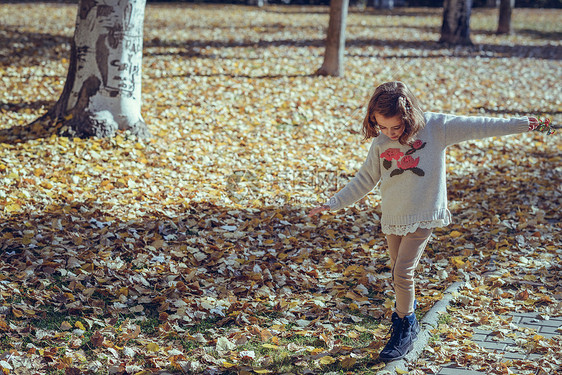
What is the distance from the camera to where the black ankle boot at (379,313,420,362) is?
12.9 ft

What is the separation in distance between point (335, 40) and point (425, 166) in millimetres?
8882

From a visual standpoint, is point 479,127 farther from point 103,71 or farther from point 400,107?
point 103,71

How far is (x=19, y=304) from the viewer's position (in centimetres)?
446

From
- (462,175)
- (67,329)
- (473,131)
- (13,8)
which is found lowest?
(67,329)

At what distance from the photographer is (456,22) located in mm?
16922

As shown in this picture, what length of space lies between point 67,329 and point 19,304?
0.50 metres

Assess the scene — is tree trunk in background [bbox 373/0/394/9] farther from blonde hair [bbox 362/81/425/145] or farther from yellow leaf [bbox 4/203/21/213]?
blonde hair [bbox 362/81/425/145]

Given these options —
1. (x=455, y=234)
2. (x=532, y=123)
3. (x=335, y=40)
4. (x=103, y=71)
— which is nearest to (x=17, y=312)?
(x=532, y=123)

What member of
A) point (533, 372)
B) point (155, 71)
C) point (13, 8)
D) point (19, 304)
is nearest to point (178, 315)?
point (19, 304)

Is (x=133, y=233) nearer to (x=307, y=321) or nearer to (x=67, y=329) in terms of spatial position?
(x=67, y=329)

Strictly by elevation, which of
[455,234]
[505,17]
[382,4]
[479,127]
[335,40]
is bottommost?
[455,234]

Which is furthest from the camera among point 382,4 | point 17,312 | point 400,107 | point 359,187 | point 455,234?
point 382,4

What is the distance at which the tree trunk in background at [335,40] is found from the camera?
12.1m

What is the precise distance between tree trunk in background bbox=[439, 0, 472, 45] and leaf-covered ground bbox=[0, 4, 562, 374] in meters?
4.82
